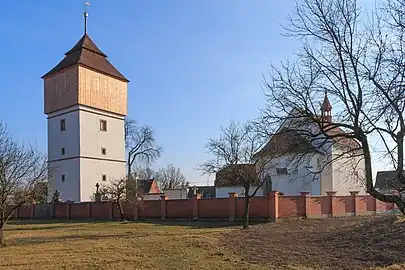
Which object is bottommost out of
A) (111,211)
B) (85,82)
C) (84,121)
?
(111,211)

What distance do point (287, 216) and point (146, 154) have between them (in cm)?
3778

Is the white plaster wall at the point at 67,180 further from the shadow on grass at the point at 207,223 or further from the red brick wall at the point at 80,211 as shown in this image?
the shadow on grass at the point at 207,223

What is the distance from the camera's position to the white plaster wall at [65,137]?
5047 centimetres

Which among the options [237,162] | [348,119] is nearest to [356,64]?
[348,119]

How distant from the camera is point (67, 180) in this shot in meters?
50.1

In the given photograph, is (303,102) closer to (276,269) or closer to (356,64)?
(356,64)

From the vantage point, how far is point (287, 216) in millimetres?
32094

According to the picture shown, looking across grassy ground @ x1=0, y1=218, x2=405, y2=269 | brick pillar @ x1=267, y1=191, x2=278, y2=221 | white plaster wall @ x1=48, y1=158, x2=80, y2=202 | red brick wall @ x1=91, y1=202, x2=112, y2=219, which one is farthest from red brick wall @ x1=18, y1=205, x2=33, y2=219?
grassy ground @ x1=0, y1=218, x2=405, y2=269

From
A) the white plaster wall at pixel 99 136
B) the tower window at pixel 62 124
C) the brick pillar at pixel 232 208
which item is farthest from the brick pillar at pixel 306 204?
the tower window at pixel 62 124

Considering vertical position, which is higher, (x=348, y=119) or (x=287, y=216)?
(x=348, y=119)

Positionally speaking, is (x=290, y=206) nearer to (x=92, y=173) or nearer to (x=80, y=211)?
(x=80, y=211)

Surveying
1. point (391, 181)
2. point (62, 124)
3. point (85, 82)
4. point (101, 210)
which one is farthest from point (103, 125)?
point (391, 181)

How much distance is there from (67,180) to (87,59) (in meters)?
13.8

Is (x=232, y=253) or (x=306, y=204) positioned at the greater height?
(x=306, y=204)
